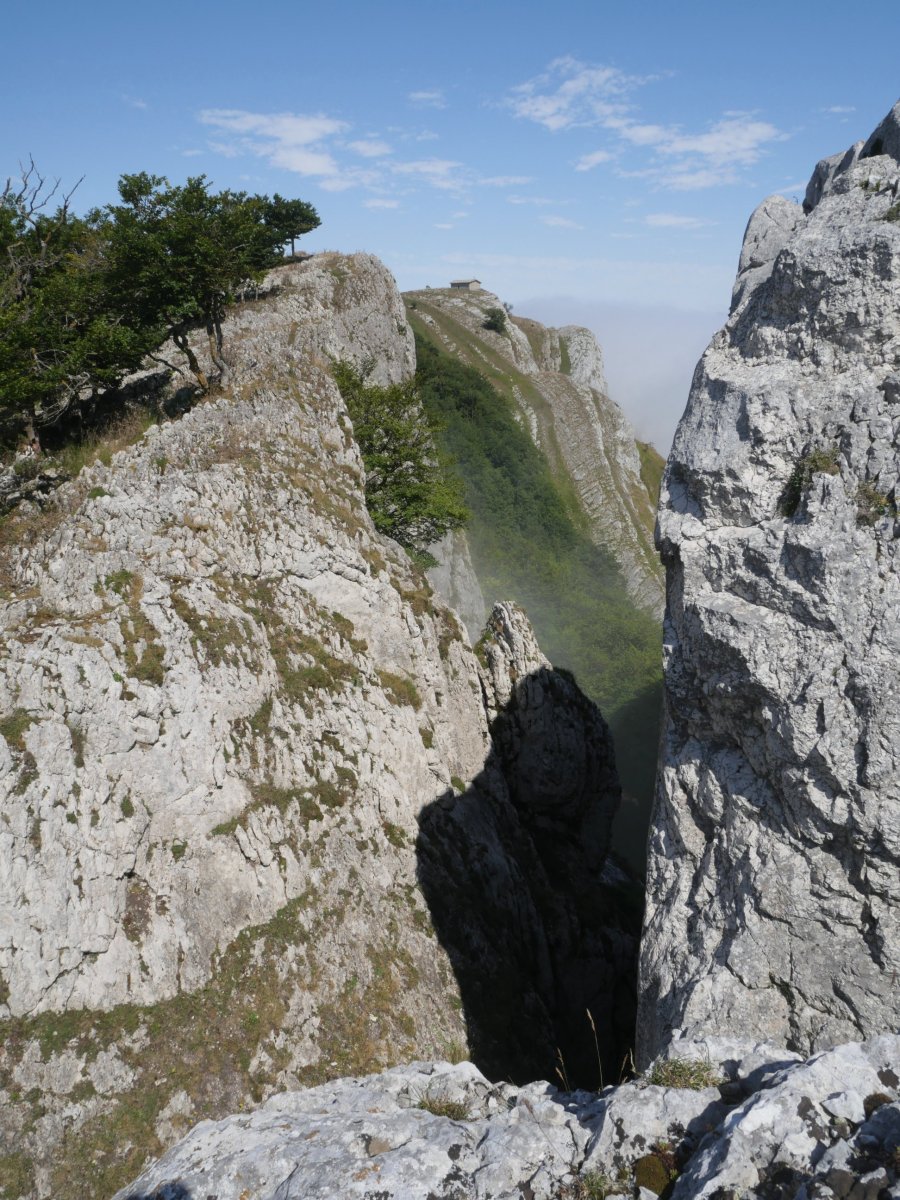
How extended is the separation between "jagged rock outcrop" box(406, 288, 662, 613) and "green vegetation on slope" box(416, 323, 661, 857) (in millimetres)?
2986

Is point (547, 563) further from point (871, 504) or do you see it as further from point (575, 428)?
point (871, 504)

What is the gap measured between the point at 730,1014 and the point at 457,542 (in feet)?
169

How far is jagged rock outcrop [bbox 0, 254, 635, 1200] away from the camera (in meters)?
17.6

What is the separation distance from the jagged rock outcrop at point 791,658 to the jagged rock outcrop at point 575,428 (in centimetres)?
6622

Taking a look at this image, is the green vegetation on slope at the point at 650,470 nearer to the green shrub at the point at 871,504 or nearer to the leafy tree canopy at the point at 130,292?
the leafy tree canopy at the point at 130,292

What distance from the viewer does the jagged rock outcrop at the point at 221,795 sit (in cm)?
1764

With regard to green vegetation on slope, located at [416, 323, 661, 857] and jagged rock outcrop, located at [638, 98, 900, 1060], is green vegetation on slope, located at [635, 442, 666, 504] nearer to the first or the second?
green vegetation on slope, located at [416, 323, 661, 857]

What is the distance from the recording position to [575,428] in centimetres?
9512

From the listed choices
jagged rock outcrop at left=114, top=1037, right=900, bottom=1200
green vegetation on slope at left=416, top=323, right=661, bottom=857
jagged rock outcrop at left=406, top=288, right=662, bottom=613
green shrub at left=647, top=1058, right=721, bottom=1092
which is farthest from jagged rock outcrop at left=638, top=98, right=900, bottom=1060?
jagged rock outcrop at left=406, top=288, right=662, bottom=613

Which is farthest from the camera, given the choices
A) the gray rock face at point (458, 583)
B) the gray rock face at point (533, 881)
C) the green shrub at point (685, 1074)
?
the gray rock face at point (458, 583)

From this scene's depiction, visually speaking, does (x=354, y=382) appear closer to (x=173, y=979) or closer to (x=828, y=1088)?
(x=173, y=979)

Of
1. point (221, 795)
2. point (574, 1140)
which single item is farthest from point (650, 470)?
point (574, 1140)

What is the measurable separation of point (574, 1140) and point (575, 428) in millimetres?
92328

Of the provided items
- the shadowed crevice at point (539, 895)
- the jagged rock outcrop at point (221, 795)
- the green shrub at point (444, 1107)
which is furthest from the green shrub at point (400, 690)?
the green shrub at point (444, 1107)
